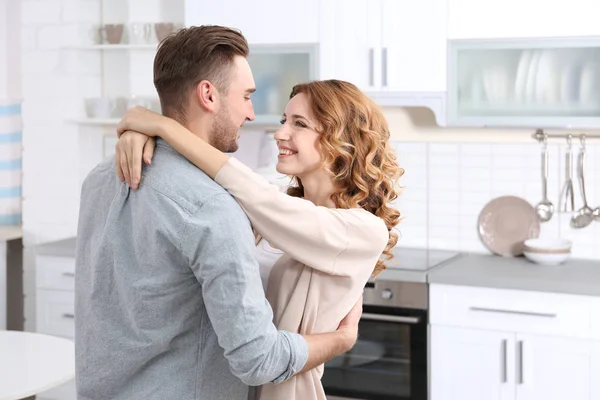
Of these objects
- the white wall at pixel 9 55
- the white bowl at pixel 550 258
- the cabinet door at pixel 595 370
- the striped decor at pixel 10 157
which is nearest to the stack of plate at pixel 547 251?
the white bowl at pixel 550 258

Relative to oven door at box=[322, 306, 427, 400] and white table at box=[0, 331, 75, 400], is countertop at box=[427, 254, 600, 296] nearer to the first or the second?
oven door at box=[322, 306, 427, 400]

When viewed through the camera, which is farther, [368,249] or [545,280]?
[545,280]

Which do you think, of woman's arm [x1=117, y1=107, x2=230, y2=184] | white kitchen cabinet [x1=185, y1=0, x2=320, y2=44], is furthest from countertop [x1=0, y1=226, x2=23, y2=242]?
woman's arm [x1=117, y1=107, x2=230, y2=184]

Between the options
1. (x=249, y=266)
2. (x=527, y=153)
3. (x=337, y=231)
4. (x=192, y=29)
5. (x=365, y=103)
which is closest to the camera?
(x=249, y=266)

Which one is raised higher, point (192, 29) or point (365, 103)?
point (192, 29)

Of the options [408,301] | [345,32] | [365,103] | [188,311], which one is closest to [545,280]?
[408,301]

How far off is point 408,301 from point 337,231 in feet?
6.10

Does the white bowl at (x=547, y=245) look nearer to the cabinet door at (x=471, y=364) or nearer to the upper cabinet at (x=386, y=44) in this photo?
the cabinet door at (x=471, y=364)

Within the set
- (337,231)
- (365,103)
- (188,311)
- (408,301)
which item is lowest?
(408,301)

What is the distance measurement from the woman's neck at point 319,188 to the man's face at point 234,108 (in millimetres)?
362

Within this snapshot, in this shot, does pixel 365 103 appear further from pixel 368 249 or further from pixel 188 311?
pixel 188 311

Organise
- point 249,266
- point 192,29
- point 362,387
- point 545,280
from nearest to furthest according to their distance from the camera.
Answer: point 249,266 < point 192,29 < point 545,280 < point 362,387

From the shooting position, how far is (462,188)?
425cm

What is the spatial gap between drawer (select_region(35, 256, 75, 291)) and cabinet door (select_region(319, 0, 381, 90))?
1563 mm
